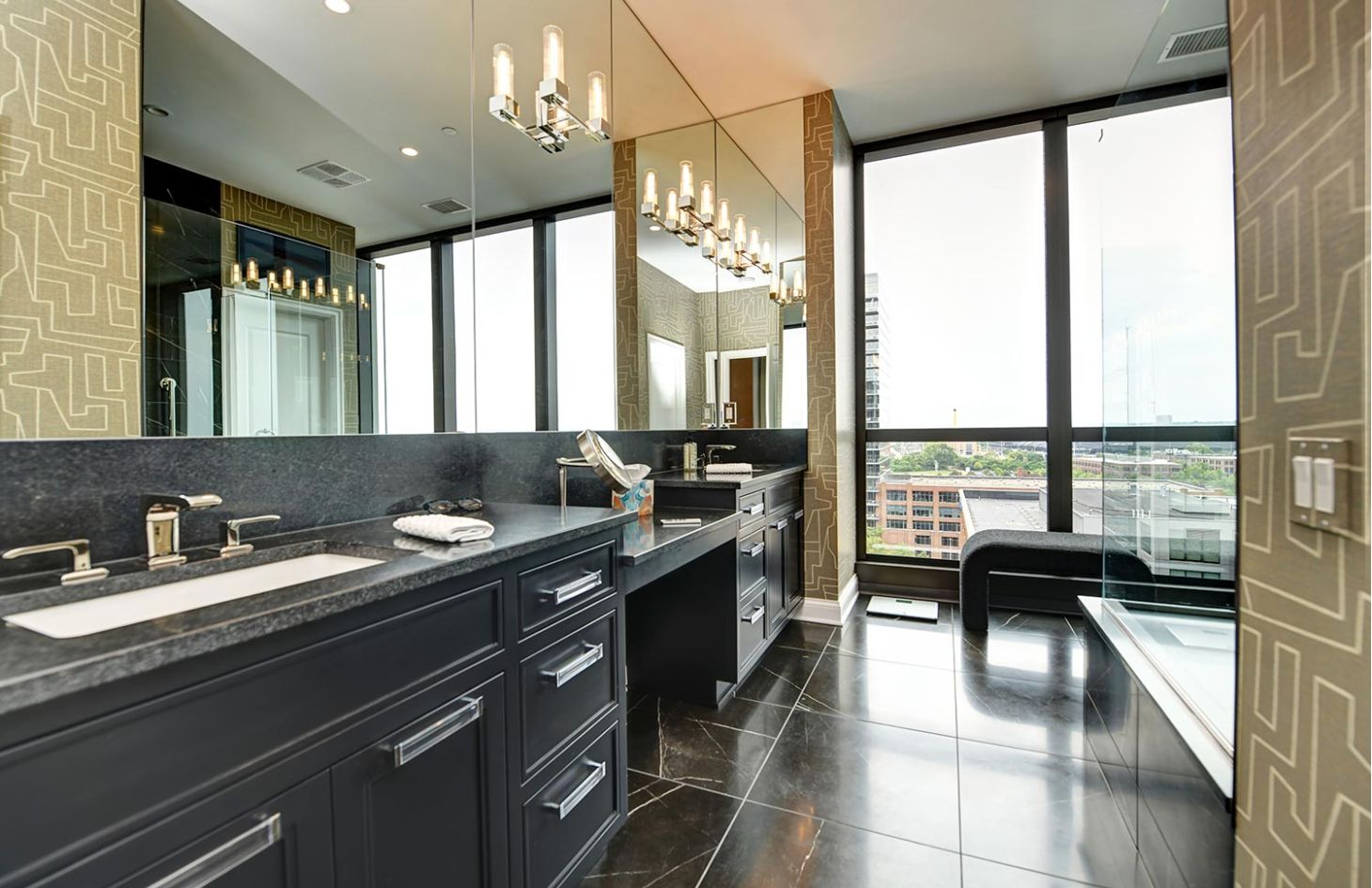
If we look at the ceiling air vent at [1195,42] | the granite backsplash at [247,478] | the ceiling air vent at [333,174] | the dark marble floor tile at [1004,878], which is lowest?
the dark marble floor tile at [1004,878]

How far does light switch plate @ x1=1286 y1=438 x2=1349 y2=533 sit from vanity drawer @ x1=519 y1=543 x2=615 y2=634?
4.55 feet

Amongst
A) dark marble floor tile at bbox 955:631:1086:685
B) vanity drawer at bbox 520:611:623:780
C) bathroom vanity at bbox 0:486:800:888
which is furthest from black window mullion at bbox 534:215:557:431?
dark marble floor tile at bbox 955:631:1086:685

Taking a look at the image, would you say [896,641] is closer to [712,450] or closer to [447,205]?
[712,450]

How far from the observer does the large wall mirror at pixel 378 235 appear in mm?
1162

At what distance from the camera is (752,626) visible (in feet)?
8.98

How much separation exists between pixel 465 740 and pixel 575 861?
0.60 m

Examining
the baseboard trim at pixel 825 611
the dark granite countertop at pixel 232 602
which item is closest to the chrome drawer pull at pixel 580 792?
the dark granite countertop at pixel 232 602

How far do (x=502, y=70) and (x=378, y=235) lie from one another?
0.79 meters

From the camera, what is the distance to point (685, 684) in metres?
2.60

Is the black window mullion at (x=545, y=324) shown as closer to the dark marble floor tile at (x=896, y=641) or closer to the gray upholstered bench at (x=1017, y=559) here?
the dark marble floor tile at (x=896, y=641)

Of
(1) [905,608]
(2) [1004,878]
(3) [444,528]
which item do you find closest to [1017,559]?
(1) [905,608]

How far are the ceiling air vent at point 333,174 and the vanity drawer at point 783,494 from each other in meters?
2.24

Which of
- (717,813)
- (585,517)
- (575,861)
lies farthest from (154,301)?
(717,813)

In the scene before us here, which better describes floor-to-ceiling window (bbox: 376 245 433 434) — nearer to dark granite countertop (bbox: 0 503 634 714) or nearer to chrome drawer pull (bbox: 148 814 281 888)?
dark granite countertop (bbox: 0 503 634 714)
